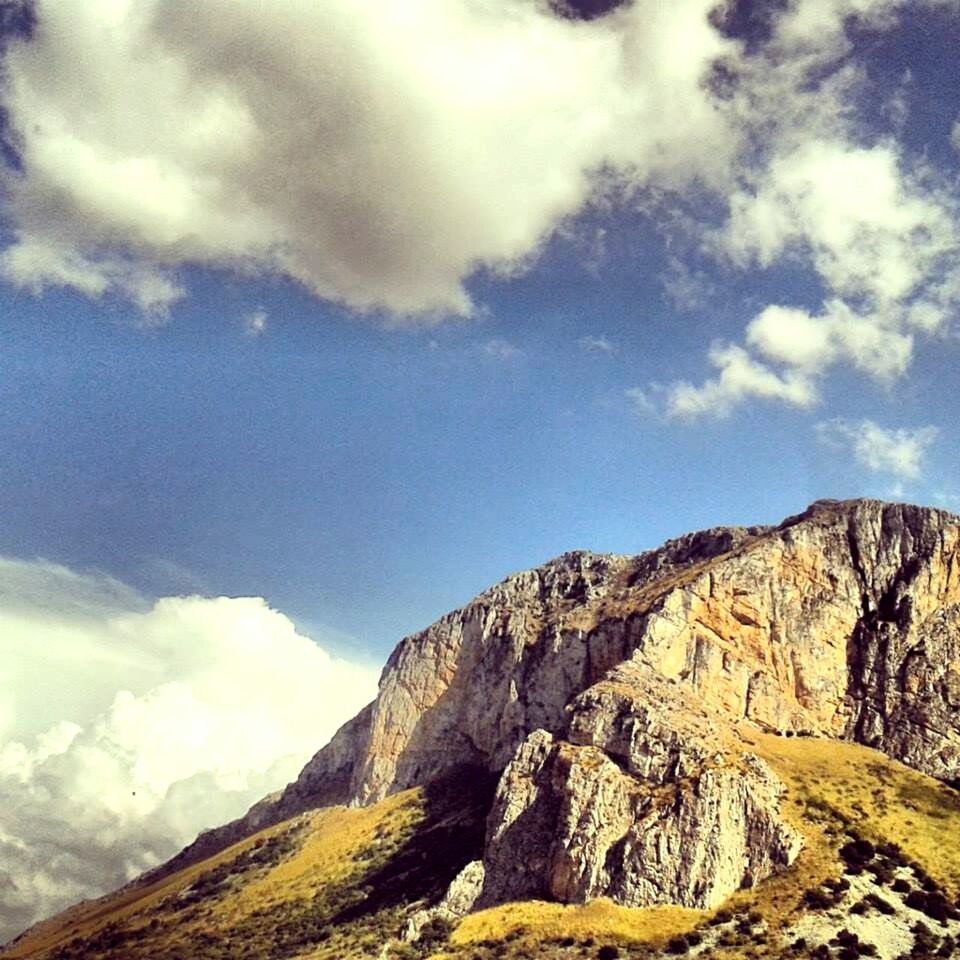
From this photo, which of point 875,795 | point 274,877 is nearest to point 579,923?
point 875,795

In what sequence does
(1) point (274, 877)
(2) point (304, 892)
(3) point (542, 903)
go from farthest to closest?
(1) point (274, 877), (2) point (304, 892), (3) point (542, 903)

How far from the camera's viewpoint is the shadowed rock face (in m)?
94.9

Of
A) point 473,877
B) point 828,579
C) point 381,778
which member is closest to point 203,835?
point 381,778

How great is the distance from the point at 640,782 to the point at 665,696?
61.3 feet

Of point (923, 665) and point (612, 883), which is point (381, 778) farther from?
point (923, 665)

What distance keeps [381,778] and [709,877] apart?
82.4m

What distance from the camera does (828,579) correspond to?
472ft

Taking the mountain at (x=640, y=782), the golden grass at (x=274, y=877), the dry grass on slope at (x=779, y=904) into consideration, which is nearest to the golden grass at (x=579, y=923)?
the dry grass on slope at (x=779, y=904)

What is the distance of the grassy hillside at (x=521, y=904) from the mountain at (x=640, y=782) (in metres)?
0.39

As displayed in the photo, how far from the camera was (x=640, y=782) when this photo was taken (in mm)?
101250

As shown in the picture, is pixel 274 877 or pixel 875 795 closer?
pixel 875 795

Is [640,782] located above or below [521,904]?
above

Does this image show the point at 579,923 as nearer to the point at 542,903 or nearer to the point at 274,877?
the point at 542,903

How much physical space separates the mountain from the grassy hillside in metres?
0.39
